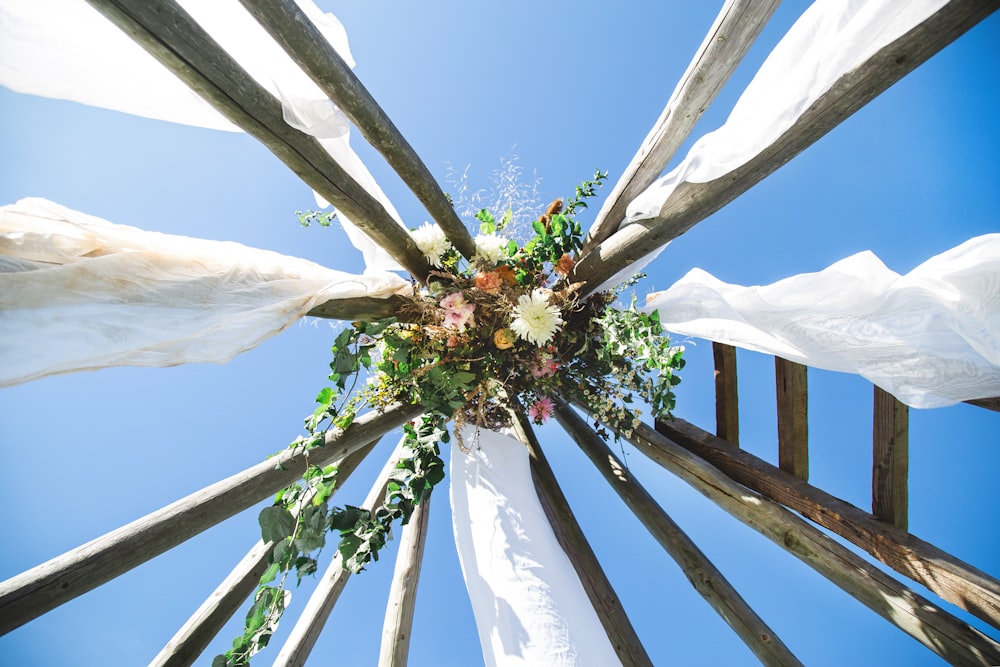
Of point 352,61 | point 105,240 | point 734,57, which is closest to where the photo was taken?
point 105,240

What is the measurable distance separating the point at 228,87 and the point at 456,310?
50.9 inches

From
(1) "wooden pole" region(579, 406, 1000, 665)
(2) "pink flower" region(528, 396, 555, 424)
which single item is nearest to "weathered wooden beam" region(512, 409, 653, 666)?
(2) "pink flower" region(528, 396, 555, 424)

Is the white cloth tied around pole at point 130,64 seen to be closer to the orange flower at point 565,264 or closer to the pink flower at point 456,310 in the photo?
the pink flower at point 456,310

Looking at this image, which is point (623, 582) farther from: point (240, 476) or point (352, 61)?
point (352, 61)

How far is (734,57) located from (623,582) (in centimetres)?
501

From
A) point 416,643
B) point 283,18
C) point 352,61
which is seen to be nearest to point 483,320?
point 352,61

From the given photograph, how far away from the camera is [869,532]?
5.00 feet

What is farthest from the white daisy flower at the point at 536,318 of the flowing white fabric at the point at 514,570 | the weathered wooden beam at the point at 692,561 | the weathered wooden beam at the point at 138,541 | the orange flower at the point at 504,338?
the weathered wooden beam at the point at 692,561

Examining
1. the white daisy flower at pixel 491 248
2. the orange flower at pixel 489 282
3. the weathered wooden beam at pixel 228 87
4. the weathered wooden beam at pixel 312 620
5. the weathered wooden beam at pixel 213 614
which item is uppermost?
the weathered wooden beam at pixel 228 87

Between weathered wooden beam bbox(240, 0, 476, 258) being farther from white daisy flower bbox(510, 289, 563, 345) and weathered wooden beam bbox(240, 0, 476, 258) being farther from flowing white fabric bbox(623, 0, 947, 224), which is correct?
flowing white fabric bbox(623, 0, 947, 224)

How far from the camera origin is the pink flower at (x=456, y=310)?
2160 mm

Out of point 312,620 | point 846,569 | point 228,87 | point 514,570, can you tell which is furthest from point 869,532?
point 312,620

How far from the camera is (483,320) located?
7.84 ft

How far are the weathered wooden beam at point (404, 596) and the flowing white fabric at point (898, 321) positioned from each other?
6.54 ft
